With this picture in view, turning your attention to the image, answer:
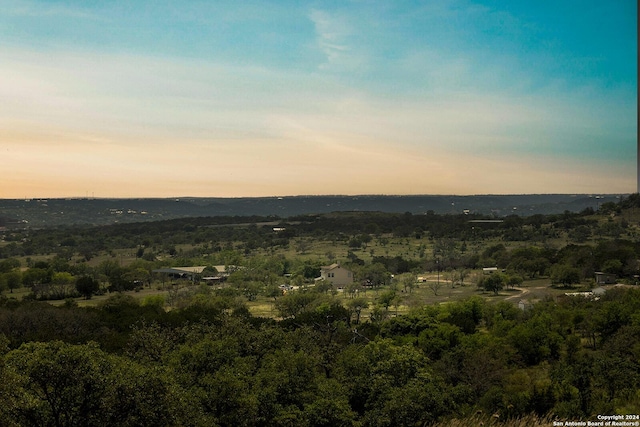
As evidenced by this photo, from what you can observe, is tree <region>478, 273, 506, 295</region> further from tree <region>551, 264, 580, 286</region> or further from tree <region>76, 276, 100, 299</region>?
tree <region>76, 276, 100, 299</region>

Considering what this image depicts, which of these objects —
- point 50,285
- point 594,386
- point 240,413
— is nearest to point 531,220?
point 50,285

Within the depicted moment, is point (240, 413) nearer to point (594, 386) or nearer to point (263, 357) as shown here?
point (263, 357)

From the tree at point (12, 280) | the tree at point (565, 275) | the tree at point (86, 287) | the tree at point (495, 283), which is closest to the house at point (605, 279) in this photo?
the tree at point (565, 275)

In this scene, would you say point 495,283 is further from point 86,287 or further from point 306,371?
point 86,287

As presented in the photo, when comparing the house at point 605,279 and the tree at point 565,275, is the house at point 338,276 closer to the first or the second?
the tree at point 565,275

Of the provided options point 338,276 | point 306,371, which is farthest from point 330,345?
point 338,276
